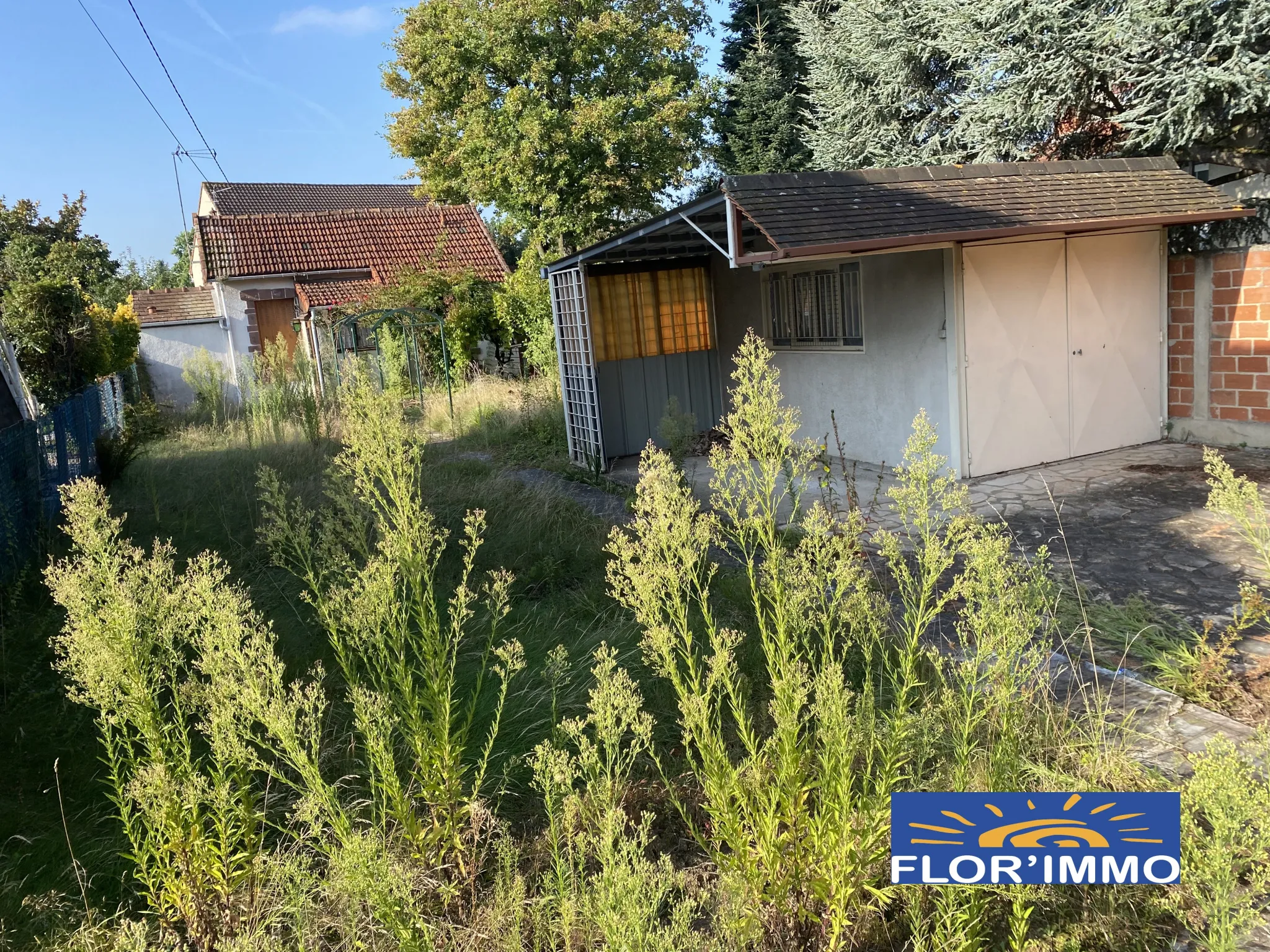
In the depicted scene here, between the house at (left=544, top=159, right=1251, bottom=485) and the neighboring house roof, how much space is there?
1356 cm

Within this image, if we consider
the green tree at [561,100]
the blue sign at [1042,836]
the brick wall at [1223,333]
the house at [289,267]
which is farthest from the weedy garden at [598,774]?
the house at [289,267]

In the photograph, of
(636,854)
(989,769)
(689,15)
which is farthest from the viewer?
(689,15)

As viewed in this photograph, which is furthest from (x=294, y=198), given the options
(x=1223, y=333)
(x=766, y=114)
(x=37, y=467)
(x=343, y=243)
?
(x=1223, y=333)

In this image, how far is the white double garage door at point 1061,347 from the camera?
8148mm

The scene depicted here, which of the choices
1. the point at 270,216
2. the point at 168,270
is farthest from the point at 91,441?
the point at 168,270

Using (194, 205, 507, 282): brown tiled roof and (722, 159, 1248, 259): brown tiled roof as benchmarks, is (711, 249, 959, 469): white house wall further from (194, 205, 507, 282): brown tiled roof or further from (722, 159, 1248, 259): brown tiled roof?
(194, 205, 507, 282): brown tiled roof

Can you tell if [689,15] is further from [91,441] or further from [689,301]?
[91,441]

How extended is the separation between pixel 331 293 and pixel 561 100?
7.96m

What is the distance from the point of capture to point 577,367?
11.1 metres

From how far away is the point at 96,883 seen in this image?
2.85 m

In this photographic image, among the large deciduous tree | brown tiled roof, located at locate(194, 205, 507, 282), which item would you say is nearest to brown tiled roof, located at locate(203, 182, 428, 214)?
brown tiled roof, located at locate(194, 205, 507, 282)

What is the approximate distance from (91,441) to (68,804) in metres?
7.31

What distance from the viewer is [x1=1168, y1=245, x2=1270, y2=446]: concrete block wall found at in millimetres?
8383

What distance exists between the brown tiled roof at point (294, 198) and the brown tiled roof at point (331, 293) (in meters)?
11.6
